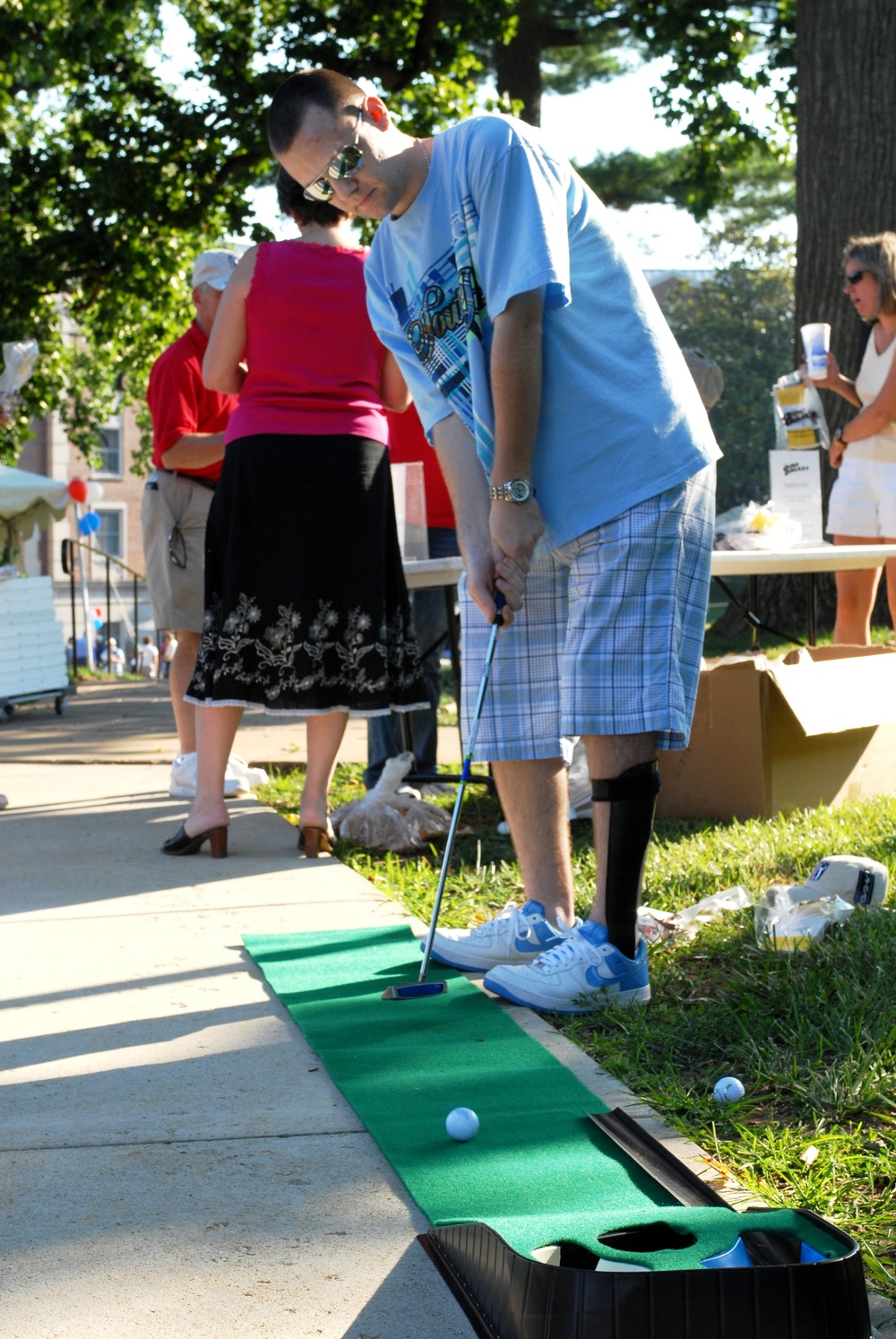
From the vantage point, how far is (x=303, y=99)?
273 cm

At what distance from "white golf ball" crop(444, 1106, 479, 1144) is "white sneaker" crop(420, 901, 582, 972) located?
0.85m

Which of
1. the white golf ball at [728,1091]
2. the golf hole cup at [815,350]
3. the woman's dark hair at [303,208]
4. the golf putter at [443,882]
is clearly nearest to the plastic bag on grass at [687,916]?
the golf putter at [443,882]

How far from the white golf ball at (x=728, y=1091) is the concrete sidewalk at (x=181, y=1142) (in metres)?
0.55

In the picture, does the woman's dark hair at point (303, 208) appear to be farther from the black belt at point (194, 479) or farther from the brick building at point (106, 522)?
the brick building at point (106, 522)

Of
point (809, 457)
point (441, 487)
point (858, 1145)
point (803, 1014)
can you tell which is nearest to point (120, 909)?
point (803, 1014)

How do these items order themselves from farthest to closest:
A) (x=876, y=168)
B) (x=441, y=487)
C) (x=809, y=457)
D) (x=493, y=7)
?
(x=493, y=7)
(x=876, y=168)
(x=809, y=457)
(x=441, y=487)

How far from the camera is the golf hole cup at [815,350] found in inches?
224

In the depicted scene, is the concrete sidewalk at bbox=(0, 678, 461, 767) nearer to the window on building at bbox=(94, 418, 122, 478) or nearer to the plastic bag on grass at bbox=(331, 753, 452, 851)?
the plastic bag on grass at bbox=(331, 753, 452, 851)

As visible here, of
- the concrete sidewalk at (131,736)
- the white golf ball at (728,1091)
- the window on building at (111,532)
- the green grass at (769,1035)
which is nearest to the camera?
the green grass at (769,1035)

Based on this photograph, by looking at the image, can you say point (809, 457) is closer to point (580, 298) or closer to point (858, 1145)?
point (580, 298)

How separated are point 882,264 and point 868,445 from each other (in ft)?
2.42

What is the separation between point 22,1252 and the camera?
5.55 feet

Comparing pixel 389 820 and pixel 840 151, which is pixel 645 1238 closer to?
pixel 389 820

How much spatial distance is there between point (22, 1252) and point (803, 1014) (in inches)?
54.8
